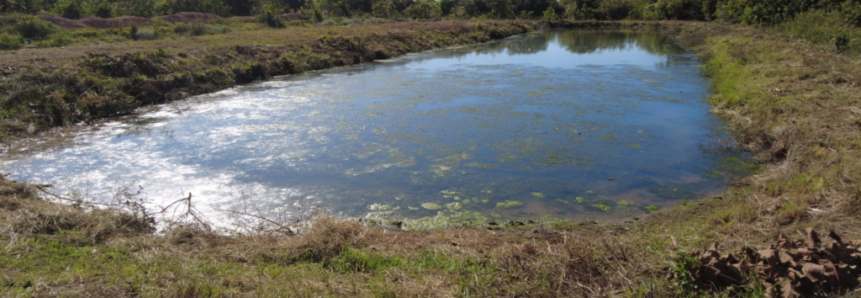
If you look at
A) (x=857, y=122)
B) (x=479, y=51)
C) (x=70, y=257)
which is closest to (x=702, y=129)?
(x=857, y=122)

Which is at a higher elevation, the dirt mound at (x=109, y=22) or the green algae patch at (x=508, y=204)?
the dirt mound at (x=109, y=22)

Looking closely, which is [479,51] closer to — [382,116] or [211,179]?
[382,116]

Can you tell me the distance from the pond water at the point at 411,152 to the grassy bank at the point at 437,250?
0.85 metres

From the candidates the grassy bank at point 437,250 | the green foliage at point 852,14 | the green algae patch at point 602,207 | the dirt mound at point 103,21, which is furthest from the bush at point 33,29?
the green foliage at point 852,14

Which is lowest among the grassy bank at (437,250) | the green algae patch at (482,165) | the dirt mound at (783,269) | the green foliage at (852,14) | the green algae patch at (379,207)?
the green algae patch at (379,207)

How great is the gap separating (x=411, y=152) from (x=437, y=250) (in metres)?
4.11

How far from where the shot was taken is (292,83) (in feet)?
52.1

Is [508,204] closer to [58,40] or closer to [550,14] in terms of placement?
[58,40]

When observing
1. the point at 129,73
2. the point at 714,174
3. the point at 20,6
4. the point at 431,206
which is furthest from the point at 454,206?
the point at 20,6

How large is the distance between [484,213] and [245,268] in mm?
3149

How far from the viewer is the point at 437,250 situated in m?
4.89

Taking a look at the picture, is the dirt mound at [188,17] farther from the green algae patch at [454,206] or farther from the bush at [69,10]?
the green algae patch at [454,206]

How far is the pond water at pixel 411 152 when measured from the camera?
6895mm

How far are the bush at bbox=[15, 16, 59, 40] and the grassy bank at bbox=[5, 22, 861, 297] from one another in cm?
1906
